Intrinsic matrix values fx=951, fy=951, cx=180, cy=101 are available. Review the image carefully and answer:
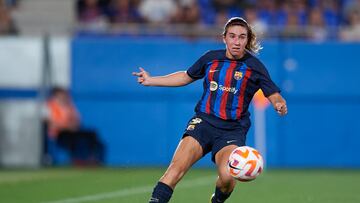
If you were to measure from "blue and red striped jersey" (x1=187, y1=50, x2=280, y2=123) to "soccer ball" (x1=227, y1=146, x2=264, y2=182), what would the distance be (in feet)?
2.13

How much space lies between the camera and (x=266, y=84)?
9.90 m

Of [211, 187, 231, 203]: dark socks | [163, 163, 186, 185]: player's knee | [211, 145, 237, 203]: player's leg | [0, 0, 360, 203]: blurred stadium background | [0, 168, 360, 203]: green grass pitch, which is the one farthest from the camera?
[0, 0, 360, 203]: blurred stadium background

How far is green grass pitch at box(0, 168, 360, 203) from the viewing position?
41.4ft

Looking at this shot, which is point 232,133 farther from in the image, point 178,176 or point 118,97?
point 118,97

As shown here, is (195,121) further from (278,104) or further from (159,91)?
(159,91)

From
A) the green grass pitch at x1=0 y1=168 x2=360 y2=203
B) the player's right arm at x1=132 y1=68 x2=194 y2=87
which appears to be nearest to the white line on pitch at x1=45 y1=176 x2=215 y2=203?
the green grass pitch at x1=0 y1=168 x2=360 y2=203

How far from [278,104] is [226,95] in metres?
0.67

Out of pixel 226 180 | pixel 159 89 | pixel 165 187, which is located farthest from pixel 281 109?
pixel 159 89

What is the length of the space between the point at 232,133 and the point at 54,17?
12776mm

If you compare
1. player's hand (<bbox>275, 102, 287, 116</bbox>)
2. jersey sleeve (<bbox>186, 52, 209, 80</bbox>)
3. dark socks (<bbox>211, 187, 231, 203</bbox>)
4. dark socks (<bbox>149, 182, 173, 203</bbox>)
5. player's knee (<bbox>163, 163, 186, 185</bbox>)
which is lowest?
dark socks (<bbox>211, 187, 231, 203</bbox>)

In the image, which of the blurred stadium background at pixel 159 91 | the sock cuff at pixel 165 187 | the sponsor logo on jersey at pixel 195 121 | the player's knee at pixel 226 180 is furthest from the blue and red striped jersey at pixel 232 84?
the blurred stadium background at pixel 159 91

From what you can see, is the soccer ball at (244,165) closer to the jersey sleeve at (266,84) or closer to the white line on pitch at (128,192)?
the jersey sleeve at (266,84)

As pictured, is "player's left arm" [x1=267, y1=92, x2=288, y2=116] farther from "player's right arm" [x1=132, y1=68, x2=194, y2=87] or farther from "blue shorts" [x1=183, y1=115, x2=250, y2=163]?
"player's right arm" [x1=132, y1=68, x2=194, y2=87]

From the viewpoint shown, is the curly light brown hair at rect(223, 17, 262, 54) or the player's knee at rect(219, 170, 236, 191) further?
the curly light brown hair at rect(223, 17, 262, 54)
